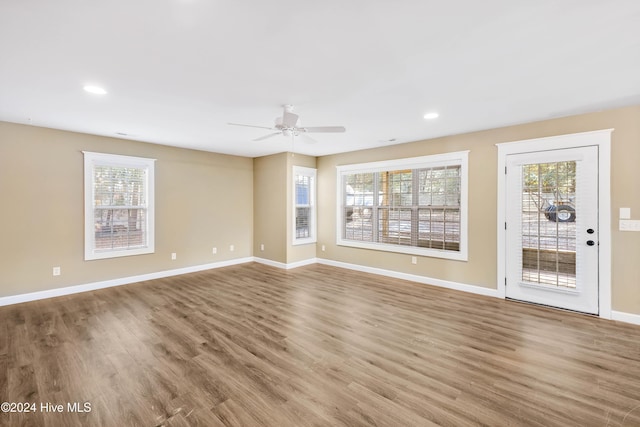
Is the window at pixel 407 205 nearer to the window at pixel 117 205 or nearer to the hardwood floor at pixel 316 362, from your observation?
the hardwood floor at pixel 316 362

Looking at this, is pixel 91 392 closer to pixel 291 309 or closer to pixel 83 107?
pixel 291 309

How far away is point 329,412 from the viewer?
6.30 feet

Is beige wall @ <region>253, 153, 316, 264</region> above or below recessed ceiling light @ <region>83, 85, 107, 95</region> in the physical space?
below

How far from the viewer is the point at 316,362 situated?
253 centimetres

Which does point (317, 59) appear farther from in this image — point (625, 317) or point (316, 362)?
point (625, 317)

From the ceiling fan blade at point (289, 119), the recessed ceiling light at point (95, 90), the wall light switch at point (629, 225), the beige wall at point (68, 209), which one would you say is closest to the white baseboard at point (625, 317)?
the wall light switch at point (629, 225)

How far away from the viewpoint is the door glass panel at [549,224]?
3664 millimetres

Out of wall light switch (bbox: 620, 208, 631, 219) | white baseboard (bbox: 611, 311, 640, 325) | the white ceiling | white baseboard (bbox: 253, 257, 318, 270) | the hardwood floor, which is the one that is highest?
the white ceiling

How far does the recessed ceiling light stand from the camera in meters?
2.78

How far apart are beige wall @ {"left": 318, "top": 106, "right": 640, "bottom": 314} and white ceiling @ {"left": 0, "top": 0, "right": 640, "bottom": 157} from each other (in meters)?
0.31

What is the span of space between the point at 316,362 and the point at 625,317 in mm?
3692

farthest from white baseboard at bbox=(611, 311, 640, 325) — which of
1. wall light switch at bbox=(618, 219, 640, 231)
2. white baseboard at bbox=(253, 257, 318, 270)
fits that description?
white baseboard at bbox=(253, 257, 318, 270)

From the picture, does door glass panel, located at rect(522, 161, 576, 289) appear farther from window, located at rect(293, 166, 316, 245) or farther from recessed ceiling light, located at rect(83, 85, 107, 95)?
recessed ceiling light, located at rect(83, 85, 107, 95)

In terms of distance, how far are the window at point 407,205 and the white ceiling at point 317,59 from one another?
49.2 inches
